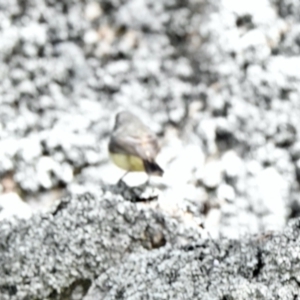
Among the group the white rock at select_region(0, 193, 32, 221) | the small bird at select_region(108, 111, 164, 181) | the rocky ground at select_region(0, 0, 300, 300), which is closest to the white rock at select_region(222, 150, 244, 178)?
the rocky ground at select_region(0, 0, 300, 300)

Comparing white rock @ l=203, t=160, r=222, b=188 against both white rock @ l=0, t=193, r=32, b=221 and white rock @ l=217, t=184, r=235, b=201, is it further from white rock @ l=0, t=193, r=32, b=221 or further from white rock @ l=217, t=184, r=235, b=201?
white rock @ l=0, t=193, r=32, b=221

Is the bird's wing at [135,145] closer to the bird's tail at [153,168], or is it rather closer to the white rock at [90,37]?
the bird's tail at [153,168]

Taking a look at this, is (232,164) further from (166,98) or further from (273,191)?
(166,98)

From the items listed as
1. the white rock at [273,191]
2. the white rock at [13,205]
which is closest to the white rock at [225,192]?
the white rock at [273,191]

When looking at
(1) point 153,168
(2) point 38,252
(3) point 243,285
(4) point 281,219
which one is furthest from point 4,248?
(4) point 281,219

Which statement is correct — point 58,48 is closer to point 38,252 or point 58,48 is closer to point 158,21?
point 158,21

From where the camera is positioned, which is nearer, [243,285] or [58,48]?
[243,285]

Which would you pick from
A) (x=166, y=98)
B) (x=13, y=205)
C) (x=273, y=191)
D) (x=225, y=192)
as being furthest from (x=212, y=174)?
(x=13, y=205)
